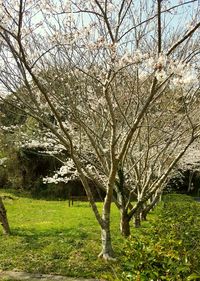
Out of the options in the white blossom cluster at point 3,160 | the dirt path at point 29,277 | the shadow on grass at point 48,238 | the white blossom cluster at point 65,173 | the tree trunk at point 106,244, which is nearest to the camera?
the dirt path at point 29,277

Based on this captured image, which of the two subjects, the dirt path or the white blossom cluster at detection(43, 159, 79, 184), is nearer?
the dirt path

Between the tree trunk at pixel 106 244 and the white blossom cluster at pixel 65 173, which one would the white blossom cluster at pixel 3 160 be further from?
the tree trunk at pixel 106 244

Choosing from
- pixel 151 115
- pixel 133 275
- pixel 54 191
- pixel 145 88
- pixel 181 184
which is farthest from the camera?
pixel 181 184

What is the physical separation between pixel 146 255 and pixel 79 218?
11.0m

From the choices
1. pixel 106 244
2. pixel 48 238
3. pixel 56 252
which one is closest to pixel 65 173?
pixel 48 238

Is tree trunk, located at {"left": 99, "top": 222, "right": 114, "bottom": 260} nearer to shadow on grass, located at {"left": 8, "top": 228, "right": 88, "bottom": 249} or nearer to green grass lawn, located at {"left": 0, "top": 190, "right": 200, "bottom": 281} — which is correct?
green grass lawn, located at {"left": 0, "top": 190, "right": 200, "bottom": 281}

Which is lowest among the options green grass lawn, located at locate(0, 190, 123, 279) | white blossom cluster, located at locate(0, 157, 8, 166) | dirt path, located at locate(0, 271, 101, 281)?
dirt path, located at locate(0, 271, 101, 281)

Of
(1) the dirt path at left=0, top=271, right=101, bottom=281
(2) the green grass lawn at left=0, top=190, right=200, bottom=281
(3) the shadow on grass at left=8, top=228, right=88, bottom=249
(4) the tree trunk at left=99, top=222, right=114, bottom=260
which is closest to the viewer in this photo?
(2) the green grass lawn at left=0, top=190, right=200, bottom=281

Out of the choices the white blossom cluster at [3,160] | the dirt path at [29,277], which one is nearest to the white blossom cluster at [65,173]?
the dirt path at [29,277]

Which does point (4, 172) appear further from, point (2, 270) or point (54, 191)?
point (2, 270)

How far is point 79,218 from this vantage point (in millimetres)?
13820

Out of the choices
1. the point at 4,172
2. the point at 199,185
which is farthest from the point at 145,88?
the point at 199,185

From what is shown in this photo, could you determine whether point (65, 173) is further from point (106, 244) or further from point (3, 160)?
point (106, 244)

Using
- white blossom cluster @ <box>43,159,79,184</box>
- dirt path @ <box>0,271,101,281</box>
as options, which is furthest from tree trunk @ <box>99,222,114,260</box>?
white blossom cluster @ <box>43,159,79,184</box>
